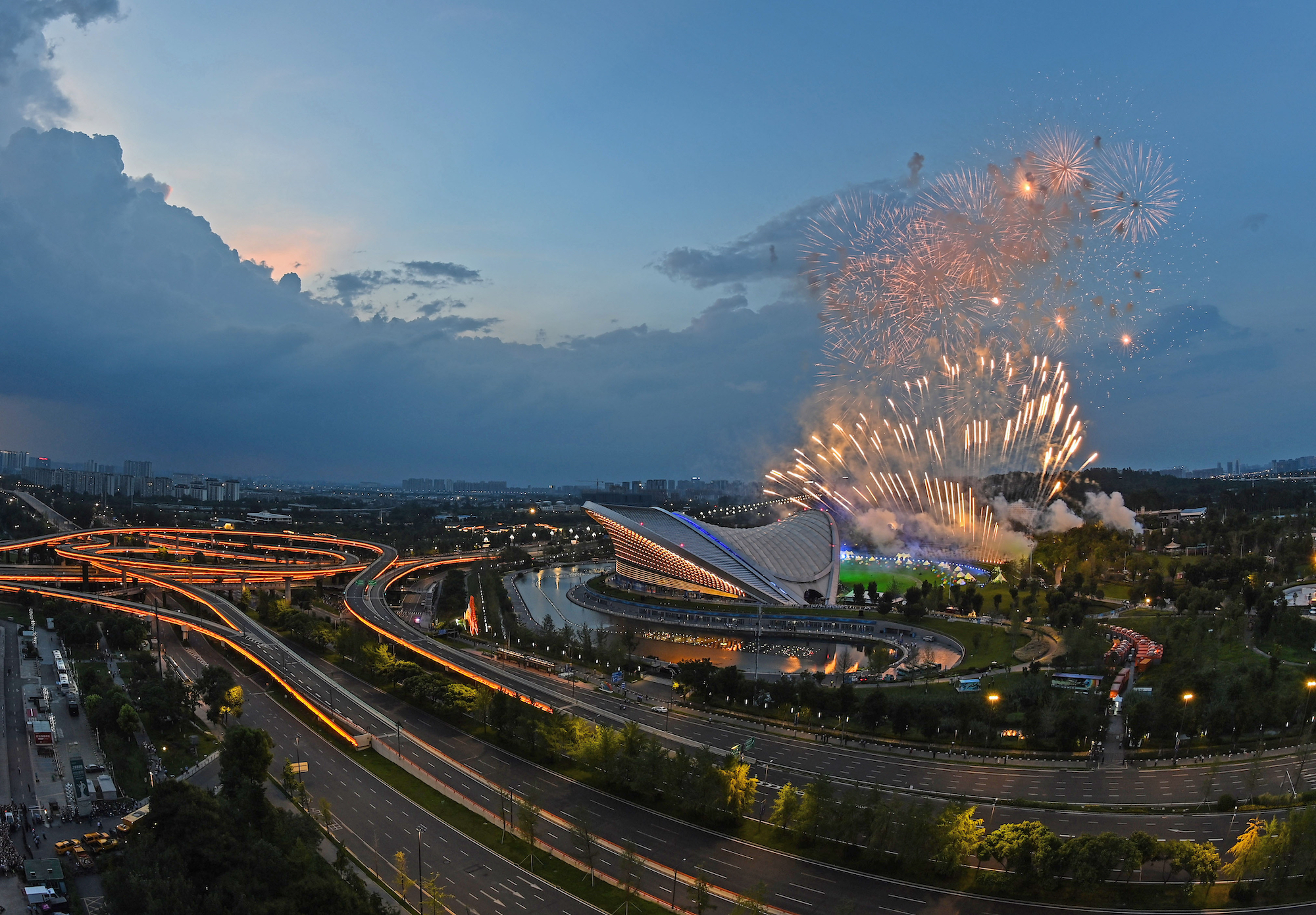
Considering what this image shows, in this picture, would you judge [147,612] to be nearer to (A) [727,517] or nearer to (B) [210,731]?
(B) [210,731]

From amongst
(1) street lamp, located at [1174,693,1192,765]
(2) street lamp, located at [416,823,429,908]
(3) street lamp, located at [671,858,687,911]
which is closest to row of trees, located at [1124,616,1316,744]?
(1) street lamp, located at [1174,693,1192,765]

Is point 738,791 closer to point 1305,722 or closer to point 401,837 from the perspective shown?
point 401,837

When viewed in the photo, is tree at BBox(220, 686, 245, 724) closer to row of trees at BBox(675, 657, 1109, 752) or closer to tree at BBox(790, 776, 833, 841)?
row of trees at BBox(675, 657, 1109, 752)

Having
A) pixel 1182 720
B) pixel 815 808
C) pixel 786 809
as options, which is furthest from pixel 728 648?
pixel 815 808

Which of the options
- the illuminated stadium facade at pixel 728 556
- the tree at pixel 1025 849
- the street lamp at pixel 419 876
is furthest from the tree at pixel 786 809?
the illuminated stadium facade at pixel 728 556

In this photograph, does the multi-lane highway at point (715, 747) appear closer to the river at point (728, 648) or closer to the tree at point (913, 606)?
the river at point (728, 648)

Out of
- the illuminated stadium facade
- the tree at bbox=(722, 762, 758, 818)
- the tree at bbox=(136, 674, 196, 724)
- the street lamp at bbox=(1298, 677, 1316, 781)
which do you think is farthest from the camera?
the illuminated stadium facade

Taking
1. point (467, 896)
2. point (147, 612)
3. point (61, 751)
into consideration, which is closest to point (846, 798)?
point (467, 896)
